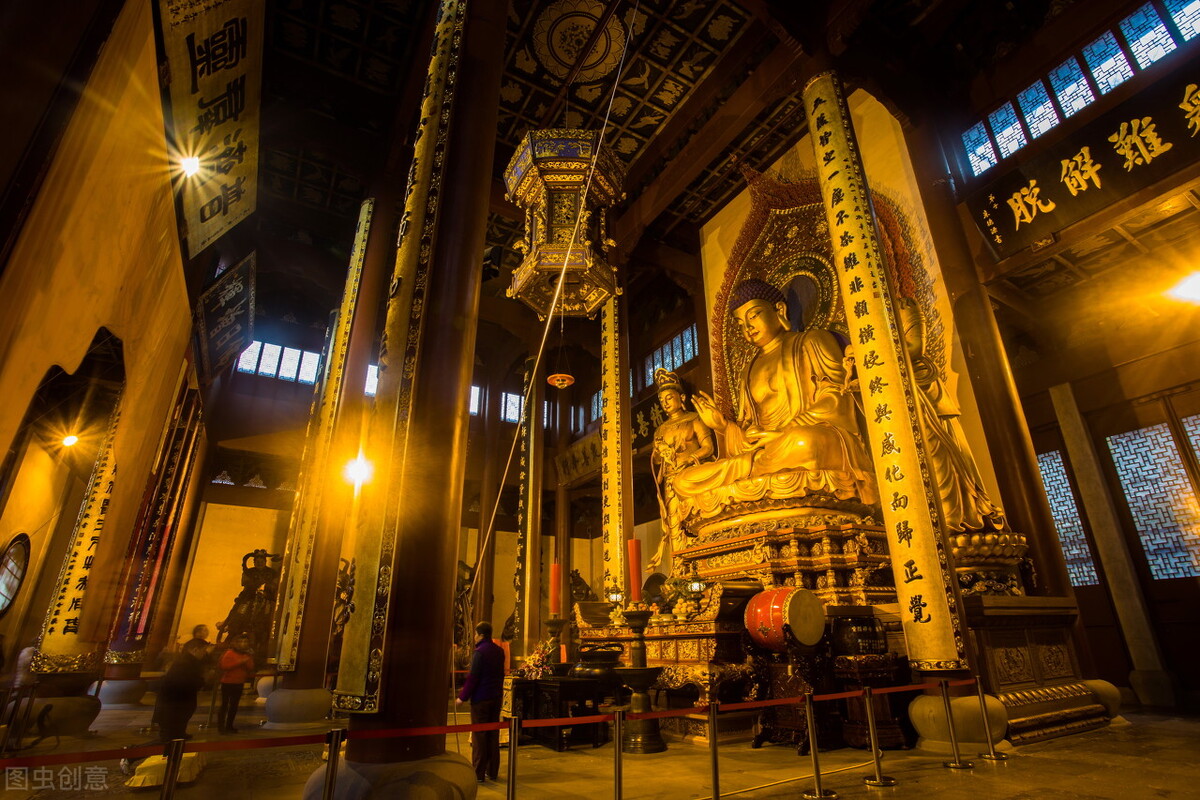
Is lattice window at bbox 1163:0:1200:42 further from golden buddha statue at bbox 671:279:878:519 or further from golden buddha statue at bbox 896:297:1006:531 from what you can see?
golden buddha statue at bbox 671:279:878:519

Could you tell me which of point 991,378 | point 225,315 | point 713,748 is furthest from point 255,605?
point 991,378

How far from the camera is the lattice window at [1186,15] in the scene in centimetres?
512

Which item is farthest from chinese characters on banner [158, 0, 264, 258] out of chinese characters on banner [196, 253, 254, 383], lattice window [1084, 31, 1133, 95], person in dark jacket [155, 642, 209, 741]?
lattice window [1084, 31, 1133, 95]

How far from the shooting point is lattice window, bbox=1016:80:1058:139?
6.05 m

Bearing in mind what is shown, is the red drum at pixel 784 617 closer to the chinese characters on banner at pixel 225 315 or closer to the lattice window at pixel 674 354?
the lattice window at pixel 674 354

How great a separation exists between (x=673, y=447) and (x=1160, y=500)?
5.40m

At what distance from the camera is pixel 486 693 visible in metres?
3.57

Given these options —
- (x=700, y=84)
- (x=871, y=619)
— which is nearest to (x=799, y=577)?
(x=871, y=619)

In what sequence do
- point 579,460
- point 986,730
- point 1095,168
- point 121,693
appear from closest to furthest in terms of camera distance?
point 986,730, point 1095,168, point 121,693, point 579,460

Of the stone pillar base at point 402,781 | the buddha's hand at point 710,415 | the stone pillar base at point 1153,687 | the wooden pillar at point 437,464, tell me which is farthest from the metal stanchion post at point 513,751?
the stone pillar base at point 1153,687

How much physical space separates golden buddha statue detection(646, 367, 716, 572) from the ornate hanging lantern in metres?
2.14

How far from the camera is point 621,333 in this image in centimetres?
861

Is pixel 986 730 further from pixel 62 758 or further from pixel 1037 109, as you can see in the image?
pixel 1037 109

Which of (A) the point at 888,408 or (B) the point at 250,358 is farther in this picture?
(B) the point at 250,358
